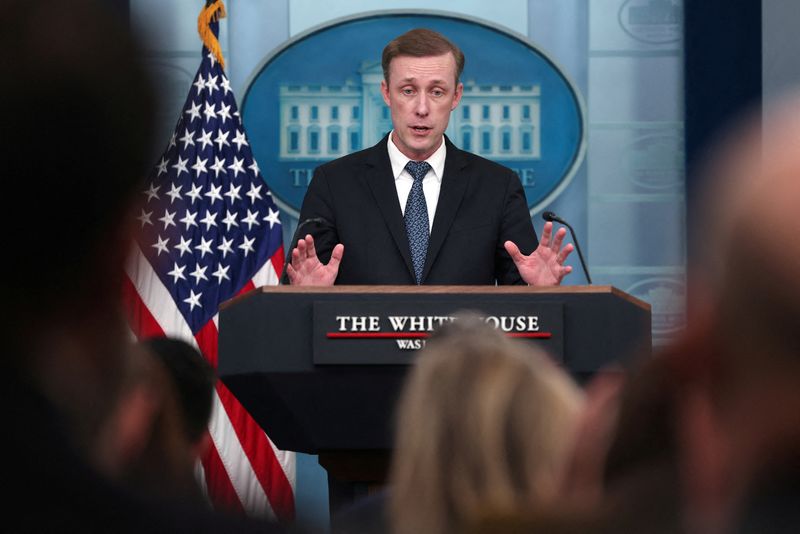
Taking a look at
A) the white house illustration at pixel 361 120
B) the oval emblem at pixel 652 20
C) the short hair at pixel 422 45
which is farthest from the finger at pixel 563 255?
the oval emblem at pixel 652 20

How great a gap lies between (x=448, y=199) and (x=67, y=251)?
2851 millimetres

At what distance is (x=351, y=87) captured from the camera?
5.58 metres

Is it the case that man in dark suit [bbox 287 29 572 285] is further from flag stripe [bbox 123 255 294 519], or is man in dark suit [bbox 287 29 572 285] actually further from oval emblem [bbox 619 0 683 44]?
oval emblem [bbox 619 0 683 44]

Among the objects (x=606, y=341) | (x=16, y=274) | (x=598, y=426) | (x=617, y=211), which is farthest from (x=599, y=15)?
(x=16, y=274)

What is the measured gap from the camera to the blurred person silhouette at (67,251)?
684mm

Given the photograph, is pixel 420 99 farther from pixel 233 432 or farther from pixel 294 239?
pixel 233 432

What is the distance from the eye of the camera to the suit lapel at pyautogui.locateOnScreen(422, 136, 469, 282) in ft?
11.4

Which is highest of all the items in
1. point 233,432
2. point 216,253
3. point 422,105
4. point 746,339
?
point 422,105

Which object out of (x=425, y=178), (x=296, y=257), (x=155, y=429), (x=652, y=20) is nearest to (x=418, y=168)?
(x=425, y=178)

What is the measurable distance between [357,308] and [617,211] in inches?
122

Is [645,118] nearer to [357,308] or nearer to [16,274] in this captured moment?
[357,308]

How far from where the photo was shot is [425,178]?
3.74 meters

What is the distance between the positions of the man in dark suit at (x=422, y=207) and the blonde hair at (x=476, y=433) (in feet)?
6.34

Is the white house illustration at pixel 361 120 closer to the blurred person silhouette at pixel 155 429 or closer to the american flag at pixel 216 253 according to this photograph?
the american flag at pixel 216 253
